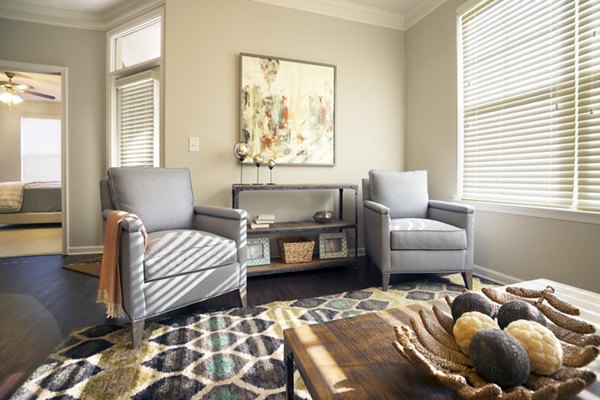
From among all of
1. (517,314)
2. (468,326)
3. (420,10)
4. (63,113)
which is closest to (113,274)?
(468,326)

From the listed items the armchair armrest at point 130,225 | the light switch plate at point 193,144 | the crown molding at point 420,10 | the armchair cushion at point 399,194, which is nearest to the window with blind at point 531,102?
the crown molding at point 420,10

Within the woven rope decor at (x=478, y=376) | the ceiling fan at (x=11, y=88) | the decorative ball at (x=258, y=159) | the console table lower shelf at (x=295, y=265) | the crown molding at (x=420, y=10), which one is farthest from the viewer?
the ceiling fan at (x=11, y=88)

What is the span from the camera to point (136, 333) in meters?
1.53

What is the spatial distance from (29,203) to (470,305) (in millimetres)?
6276

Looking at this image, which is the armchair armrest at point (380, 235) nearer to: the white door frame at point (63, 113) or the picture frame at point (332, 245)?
the picture frame at point (332, 245)

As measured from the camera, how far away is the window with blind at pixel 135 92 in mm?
3164

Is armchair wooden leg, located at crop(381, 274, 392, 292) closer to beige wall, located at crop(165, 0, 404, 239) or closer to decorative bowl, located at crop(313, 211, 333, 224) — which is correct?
decorative bowl, located at crop(313, 211, 333, 224)

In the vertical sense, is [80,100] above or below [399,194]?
above

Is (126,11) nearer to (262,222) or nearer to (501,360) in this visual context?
(262,222)

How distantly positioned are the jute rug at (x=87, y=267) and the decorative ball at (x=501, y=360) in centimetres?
300

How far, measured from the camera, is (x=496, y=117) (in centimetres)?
255

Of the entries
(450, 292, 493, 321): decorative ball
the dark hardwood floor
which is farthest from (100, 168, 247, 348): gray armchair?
(450, 292, 493, 321): decorative ball

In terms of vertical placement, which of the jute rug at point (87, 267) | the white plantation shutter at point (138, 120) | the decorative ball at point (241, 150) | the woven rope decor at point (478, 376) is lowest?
the jute rug at point (87, 267)

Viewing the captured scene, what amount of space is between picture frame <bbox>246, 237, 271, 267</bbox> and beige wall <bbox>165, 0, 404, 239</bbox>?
0.42 metres
